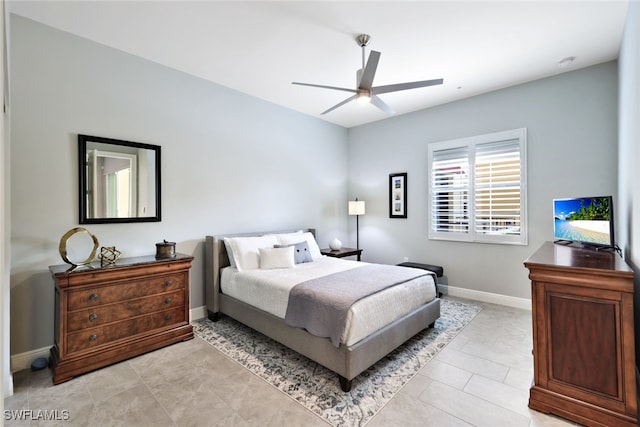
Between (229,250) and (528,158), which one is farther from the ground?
(528,158)

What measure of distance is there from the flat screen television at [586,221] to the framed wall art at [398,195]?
90.6 inches

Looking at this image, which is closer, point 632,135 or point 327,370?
point 632,135

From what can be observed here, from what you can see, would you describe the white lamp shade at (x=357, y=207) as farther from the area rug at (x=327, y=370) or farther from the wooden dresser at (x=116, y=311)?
the wooden dresser at (x=116, y=311)

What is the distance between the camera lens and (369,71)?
2.76 meters

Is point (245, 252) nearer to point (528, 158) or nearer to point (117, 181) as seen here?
point (117, 181)

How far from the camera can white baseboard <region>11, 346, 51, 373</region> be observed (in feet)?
8.75

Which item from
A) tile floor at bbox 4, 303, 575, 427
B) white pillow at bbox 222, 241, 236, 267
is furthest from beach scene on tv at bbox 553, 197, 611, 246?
white pillow at bbox 222, 241, 236, 267

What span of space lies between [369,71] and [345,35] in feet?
1.89

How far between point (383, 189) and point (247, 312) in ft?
10.9

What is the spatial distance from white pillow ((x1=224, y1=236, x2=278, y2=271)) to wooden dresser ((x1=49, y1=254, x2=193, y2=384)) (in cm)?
59

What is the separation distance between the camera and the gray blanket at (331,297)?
245 centimetres

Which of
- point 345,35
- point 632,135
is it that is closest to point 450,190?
point 632,135

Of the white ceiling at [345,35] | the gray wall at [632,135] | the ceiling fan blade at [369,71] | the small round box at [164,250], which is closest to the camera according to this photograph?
the gray wall at [632,135]

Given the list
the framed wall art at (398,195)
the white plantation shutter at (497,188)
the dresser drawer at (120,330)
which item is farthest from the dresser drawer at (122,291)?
the white plantation shutter at (497,188)
